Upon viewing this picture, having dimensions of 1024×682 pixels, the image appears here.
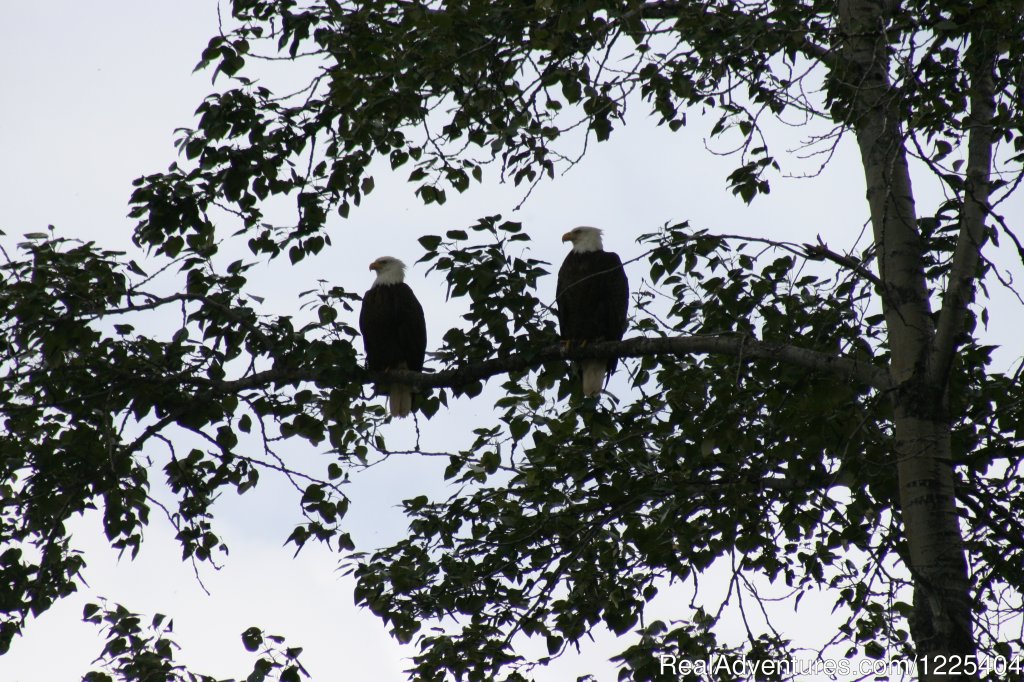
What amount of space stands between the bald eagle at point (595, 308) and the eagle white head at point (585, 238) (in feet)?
0.48

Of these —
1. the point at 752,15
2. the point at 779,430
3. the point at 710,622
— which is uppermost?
the point at 752,15

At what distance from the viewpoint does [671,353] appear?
381 centimetres

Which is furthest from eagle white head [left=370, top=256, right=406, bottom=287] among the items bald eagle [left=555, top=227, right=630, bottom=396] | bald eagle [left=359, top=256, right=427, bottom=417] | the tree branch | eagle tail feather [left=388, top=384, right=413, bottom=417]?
the tree branch

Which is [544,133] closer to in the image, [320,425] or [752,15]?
[752,15]

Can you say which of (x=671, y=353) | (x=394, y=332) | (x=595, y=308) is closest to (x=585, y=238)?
(x=595, y=308)

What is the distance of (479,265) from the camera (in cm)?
390

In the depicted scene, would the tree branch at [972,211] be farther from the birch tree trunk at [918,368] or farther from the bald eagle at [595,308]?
the bald eagle at [595,308]

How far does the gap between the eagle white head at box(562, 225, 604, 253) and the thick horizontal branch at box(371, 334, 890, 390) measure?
7.46ft

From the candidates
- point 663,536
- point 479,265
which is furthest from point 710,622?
point 479,265

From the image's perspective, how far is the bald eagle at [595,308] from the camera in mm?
5805

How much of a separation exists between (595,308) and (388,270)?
5.49 ft

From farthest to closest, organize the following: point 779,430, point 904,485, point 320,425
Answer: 1. point 320,425
2. point 779,430
3. point 904,485

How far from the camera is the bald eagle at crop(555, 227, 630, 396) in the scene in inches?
229

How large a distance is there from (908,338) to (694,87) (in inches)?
52.7
